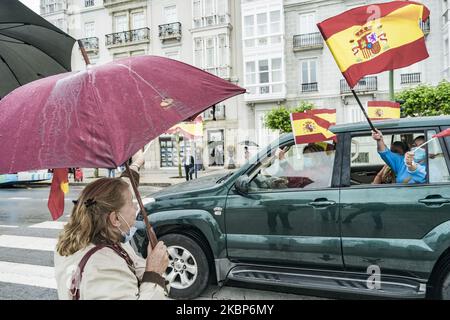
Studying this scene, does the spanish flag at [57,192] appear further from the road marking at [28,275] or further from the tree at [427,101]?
the tree at [427,101]

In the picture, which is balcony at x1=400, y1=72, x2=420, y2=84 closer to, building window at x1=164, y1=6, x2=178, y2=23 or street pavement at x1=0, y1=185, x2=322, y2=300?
building window at x1=164, y1=6, x2=178, y2=23

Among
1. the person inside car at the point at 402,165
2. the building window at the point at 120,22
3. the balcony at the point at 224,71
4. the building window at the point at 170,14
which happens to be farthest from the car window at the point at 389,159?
the building window at the point at 120,22

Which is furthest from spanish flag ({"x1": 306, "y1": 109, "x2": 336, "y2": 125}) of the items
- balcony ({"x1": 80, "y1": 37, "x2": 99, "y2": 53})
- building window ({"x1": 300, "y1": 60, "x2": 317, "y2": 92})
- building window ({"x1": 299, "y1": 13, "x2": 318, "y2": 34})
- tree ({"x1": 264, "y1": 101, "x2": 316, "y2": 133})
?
balcony ({"x1": 80, "y1": 37, "x2": 99, "y2": 53})

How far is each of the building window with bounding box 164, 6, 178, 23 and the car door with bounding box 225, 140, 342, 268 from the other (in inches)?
1098

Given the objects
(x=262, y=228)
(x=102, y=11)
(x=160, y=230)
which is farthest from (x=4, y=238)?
(x=102, y=11)

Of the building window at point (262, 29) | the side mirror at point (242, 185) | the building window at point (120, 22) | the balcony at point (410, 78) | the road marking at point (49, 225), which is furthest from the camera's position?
the building window at point (120, 22)

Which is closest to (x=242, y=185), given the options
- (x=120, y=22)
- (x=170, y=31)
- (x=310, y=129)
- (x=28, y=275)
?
(x=310, y=129)

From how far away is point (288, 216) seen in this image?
11.4 ft

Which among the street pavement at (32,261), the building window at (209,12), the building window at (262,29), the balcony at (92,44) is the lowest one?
the street pavement at (32,261)

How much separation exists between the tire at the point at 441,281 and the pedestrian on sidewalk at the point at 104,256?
7.92 ft

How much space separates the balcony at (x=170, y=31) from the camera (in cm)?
2848

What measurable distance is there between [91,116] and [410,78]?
79.8ft

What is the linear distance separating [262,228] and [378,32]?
1991 millimetres

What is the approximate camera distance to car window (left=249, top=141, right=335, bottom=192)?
3.62 m
